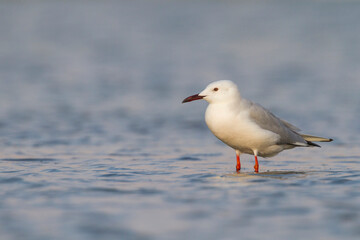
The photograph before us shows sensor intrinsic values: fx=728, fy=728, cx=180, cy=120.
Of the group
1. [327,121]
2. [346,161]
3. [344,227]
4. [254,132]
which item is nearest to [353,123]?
[327,121]

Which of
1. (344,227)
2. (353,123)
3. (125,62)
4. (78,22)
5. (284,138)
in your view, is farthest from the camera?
(78,22)

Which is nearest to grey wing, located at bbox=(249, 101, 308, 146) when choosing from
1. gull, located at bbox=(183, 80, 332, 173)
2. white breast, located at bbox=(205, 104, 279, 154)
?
gull, located at bbox=(183, 80, 332, 173)

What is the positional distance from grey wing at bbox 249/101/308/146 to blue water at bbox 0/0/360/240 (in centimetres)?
41

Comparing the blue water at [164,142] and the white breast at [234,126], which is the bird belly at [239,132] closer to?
the white breast at [234,126]

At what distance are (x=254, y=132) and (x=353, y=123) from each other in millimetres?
5354

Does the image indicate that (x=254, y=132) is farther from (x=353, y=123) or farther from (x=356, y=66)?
(x=356, y=66)

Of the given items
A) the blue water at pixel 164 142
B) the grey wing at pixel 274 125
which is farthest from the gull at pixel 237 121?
the blue water at pixel 164 142

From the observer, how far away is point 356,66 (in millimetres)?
23469

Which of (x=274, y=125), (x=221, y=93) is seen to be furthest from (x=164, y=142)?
(x=221, y=93)

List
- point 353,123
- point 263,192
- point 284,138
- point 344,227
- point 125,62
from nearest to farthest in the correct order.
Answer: point 344,227 < point 263,192 < point 284,138 < point 353,123 < point 125,62

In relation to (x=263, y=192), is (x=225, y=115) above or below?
above

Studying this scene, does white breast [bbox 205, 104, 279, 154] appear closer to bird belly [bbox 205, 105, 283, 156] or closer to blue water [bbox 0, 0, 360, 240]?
bird belly [bbox 205, 105, 283, 156]

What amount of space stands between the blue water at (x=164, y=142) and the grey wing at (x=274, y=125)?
41 centimetres

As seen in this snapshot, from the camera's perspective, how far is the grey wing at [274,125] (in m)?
9.41
